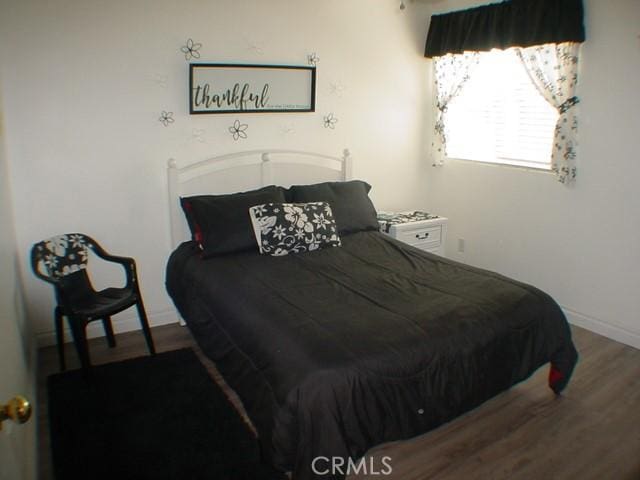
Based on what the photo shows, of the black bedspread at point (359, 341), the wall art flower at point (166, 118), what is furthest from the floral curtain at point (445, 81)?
the wall art flower at point (166, 118)

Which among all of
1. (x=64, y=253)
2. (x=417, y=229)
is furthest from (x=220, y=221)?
(x=417, y=229)

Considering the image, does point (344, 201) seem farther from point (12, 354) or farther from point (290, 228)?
point (12, 354)

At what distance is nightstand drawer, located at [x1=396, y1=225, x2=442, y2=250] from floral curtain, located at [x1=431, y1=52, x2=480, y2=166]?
715mm

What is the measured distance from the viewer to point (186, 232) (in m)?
3.43

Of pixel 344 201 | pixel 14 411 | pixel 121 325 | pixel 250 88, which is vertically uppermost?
pixel 250 88

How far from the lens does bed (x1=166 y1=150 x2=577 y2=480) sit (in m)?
1.87

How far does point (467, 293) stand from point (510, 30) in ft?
6.79

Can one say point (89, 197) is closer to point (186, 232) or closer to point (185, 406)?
point (186, 232)

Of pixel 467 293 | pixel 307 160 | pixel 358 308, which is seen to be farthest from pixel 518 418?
pixel 307 160

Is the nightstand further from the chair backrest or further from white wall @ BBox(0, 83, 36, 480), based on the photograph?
white wall @ BBox(0, 83, 36, 480)

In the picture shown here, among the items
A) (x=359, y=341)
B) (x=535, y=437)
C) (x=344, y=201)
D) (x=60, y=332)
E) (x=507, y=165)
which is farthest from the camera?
(x=507, y=165)

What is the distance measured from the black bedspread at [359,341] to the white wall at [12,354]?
2.77 feet

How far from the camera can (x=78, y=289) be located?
3.01 m

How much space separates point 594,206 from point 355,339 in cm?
214
